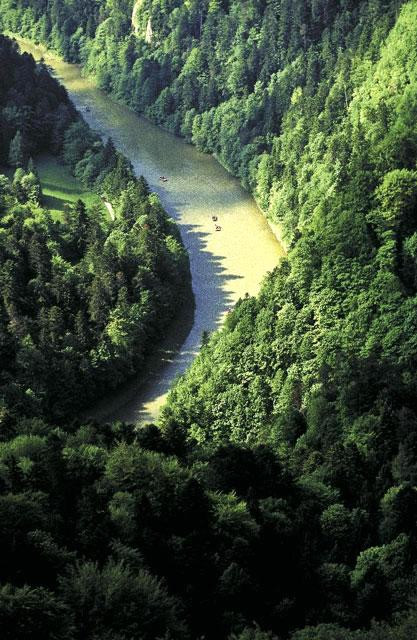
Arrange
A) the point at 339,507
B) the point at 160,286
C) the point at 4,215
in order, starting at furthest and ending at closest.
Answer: the point at 4,215 → the point at 160,286 → the point at 339,507

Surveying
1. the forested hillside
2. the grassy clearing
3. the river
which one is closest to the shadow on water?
the river

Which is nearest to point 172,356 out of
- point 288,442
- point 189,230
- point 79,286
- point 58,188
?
point 79,286

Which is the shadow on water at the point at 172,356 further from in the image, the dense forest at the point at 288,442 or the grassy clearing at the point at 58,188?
the grassy clearing at the point at 58,188

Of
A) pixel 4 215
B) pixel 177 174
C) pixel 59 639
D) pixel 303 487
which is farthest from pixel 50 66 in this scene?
Result: pixel 59 639

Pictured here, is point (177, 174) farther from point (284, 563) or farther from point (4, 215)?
point (284, 563)

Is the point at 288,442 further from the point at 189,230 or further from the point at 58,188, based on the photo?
the point at 58,188

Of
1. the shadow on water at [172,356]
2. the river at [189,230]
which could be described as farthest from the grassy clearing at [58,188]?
the shadow on water at [172,356]

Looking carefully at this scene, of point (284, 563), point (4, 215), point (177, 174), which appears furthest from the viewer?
point (177, 174)
